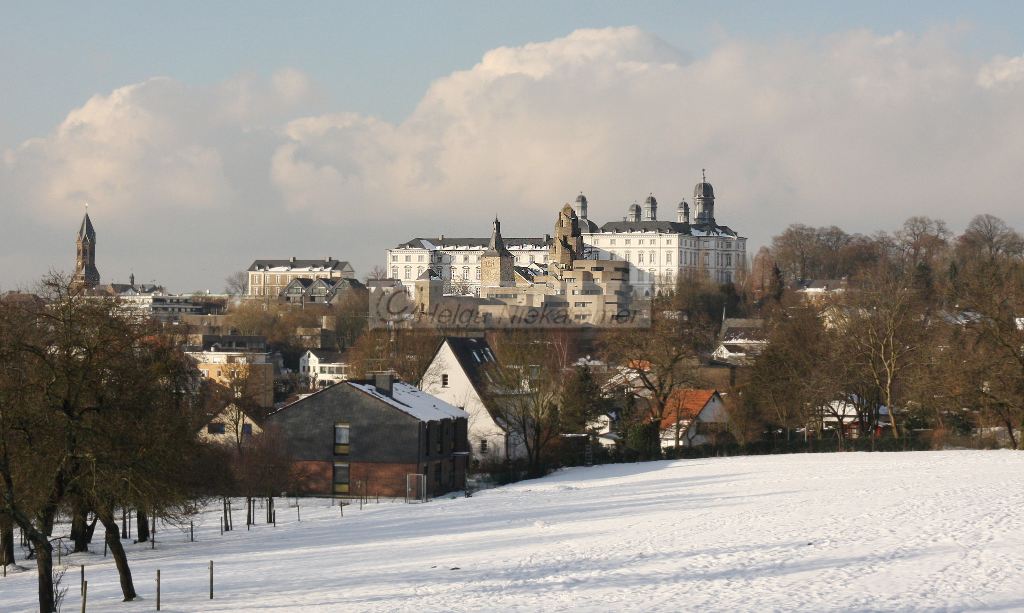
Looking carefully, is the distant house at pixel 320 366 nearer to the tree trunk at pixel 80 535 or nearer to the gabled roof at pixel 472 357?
the gabled roof at pixel 472 357

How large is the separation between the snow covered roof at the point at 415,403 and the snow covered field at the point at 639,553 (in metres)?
8.77

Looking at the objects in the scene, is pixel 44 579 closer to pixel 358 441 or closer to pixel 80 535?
pixel 80 535

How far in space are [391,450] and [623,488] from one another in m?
10.6

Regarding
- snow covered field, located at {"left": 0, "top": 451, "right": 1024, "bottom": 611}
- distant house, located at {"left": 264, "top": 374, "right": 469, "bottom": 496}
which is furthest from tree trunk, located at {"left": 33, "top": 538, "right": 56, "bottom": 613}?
distant house, located at {"left": 264, "top": 374, "right": 469, "bottom": 496}

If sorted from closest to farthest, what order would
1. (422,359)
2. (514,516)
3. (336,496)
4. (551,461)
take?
1. (514,516)
2. (336,496)
3. (551,461)
4. (422,359)

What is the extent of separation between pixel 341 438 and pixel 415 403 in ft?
11.9

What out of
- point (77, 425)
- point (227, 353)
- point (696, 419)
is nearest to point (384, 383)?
point (696, 419)

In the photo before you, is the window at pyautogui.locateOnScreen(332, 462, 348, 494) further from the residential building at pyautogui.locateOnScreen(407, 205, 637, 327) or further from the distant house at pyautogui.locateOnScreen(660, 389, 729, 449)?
the residential building at pyautogui.locateOnScreen(407, 205, 637, 327)

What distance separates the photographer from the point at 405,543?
29.3 metres

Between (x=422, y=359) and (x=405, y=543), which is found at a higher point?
(x=422, y=359)

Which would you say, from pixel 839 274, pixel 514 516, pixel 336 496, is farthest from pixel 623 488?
pixel 839 274

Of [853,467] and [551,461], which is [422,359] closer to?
[551,461]

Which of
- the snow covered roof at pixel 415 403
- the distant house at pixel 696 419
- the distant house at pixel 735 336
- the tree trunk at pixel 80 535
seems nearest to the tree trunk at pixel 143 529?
the tree trunk at pixel 80 535

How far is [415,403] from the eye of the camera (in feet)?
166
